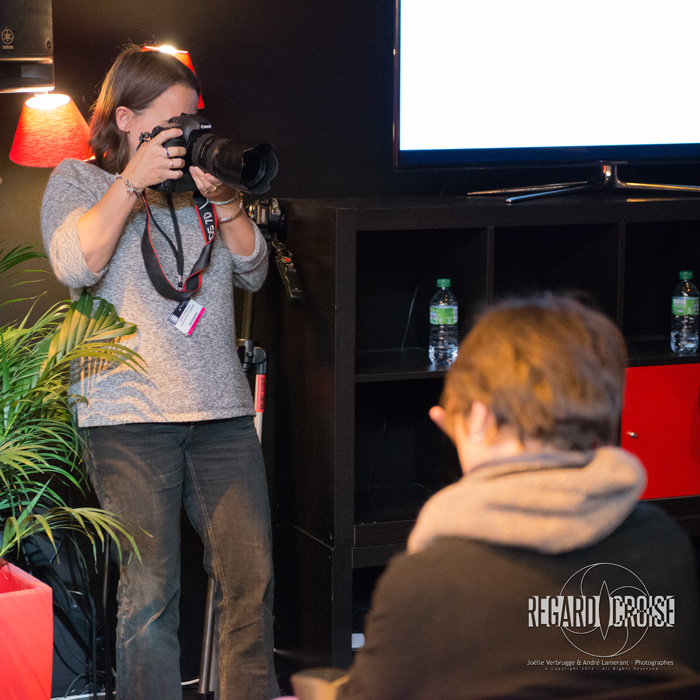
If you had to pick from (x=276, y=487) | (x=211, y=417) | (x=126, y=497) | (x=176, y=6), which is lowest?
(x=276, y=487)

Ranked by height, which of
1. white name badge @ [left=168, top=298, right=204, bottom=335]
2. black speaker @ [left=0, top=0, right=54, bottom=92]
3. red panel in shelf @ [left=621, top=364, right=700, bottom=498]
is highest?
black speaker @ [left=0, top=0, right=54, bottom=92]

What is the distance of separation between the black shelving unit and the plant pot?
0.67 m

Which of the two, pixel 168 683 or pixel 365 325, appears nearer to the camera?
pixel 168 683

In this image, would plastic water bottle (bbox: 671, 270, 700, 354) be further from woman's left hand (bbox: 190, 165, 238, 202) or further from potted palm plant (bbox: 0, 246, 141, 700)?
potted palm plant (bbox: 0, 246, 141, 700)

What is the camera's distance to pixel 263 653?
2.08m

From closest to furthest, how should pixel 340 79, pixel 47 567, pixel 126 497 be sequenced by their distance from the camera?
pixel 126 497
pixel 47 567
pixel 340 79

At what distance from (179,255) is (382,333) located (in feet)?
2.78

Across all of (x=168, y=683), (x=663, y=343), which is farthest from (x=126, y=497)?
(x=663, y=343)

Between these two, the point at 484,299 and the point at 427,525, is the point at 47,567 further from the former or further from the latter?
the point at 427,525

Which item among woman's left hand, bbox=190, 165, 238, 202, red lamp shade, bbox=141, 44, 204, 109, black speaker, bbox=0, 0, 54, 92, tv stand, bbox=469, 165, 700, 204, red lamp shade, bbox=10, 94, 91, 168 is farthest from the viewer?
tv stand, bbox=469, 165, 700, 204

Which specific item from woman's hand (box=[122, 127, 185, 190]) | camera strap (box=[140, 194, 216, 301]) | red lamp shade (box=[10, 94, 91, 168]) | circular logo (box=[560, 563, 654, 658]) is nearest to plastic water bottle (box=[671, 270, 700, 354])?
camera strap (box=[140, 194, 216, 301])

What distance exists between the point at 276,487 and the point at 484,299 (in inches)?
30.7

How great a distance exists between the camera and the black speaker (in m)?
2.04

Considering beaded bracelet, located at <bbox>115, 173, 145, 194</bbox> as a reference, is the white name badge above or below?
below
